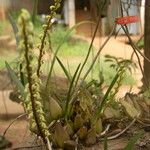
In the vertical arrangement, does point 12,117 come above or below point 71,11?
below

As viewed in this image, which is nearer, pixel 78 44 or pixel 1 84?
pixel 1 84

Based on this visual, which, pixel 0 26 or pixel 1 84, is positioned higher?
pixel 0 26

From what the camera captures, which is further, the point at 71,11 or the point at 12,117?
the point at 71,11

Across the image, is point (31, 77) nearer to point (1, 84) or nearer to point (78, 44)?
point (1, 84)

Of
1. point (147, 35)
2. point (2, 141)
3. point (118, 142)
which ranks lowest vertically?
point (2, 141)

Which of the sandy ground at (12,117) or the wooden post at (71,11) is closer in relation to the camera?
the sandy ground at (12,117)

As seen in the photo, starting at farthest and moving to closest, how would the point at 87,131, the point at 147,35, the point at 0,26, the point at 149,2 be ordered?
the point at 0,26 < the point at 147,35 < the point at 149,2 < the point at 87,131

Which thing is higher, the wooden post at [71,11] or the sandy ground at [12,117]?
the wooden post at [71,11]

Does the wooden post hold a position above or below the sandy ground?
above

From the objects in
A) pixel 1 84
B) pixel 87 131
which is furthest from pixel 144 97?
pixel 1 84

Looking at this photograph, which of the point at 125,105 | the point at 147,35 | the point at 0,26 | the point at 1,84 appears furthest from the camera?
the point at 0,26

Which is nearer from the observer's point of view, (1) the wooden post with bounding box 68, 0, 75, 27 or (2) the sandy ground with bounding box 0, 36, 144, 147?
(2) the sandy ground with bounding box 0, 36, 144, 147
